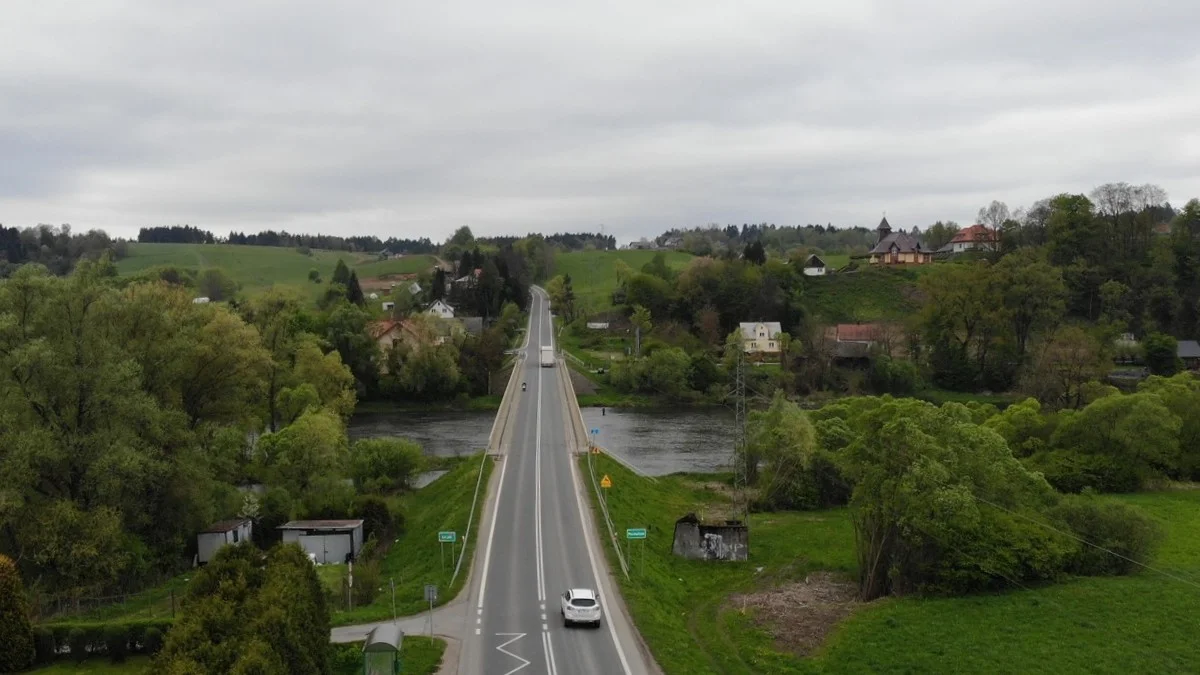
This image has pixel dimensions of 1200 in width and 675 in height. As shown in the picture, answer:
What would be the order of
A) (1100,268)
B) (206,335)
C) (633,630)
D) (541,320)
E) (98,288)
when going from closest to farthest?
1. (633,630)
2. (98,288)
3. (206,335)
4. (1100,268)
5. (541,320)

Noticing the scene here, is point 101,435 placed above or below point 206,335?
below

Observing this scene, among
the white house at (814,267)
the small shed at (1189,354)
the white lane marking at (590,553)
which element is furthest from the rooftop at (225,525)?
the white house at (814,267)

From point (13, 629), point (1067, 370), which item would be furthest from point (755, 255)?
point (13, 629)

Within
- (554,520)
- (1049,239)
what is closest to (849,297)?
(1049,239)

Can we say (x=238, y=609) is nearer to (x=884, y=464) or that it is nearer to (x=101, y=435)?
(x=101, y=435)

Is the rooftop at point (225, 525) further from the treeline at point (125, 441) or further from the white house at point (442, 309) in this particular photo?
the white house at point (442, 309)

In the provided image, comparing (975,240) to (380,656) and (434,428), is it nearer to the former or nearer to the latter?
(434,428)

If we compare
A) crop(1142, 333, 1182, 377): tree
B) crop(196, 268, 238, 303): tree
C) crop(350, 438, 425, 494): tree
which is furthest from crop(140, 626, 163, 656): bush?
crop(196, 268, 238, 303): tree

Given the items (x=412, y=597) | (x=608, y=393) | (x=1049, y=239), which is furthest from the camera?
(x=1049, y=239)
